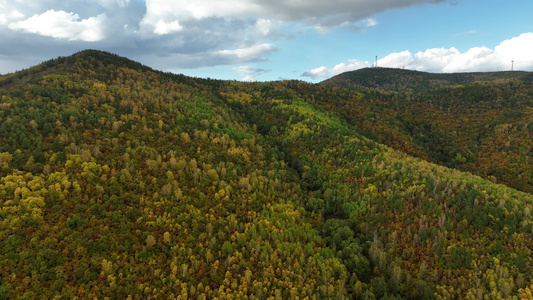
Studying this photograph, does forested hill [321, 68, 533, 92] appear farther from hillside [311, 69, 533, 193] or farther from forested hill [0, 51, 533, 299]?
forested hill [0, 51, 533, 299]

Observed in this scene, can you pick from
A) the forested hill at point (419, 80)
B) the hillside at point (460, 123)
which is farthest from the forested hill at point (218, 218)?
the forested hill at point (419, 80)

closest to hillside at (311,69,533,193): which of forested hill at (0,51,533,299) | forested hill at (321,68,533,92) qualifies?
forested hill at (0,51,533,299)

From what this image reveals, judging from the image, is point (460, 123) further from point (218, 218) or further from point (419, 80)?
point (419, 80)

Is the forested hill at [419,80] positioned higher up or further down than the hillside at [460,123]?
higher up

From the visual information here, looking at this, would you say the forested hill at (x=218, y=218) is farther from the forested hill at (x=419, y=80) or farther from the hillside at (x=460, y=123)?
the forested hill at (x=419, y=80)

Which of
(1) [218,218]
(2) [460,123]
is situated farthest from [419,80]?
(1) [218,218]

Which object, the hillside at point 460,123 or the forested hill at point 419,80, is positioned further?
the forested hill at point 419,80

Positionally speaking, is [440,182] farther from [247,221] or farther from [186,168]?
[186,168]

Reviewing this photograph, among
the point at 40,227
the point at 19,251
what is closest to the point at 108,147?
the point at 40,227
